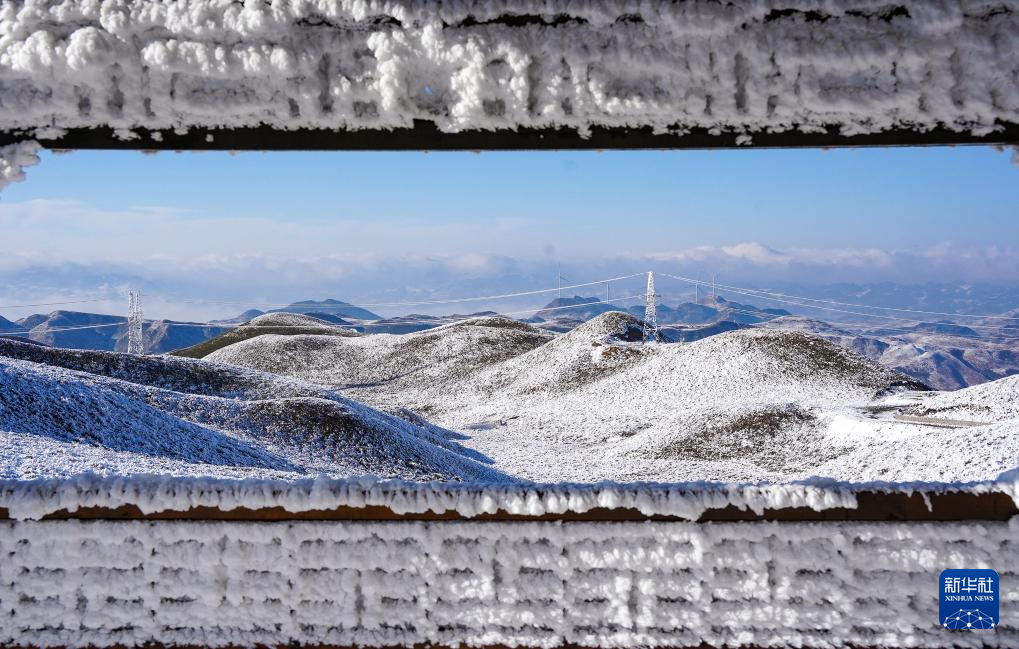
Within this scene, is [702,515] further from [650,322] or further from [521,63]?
[650,322]

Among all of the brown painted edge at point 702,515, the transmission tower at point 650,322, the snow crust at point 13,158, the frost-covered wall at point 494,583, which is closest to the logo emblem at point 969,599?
the frost-covered wall at point 494,583

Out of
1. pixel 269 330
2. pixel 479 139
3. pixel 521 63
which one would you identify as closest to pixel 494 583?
pixel 479 139

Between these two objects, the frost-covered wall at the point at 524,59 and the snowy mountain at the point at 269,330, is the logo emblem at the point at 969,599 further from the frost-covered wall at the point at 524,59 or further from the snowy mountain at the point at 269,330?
the snowy mountain at the point at 269,330

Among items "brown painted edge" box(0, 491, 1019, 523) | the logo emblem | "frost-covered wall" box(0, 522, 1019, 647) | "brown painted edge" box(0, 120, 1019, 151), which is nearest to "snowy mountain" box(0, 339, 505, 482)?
"frost-covered wall" box(0, 522, 1019, 647)

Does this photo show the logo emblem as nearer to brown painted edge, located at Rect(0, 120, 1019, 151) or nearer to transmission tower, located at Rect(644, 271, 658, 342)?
brown painted edge, located at Rect(0, 120, 1019, 151)

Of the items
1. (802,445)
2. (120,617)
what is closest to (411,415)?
(802,445)
